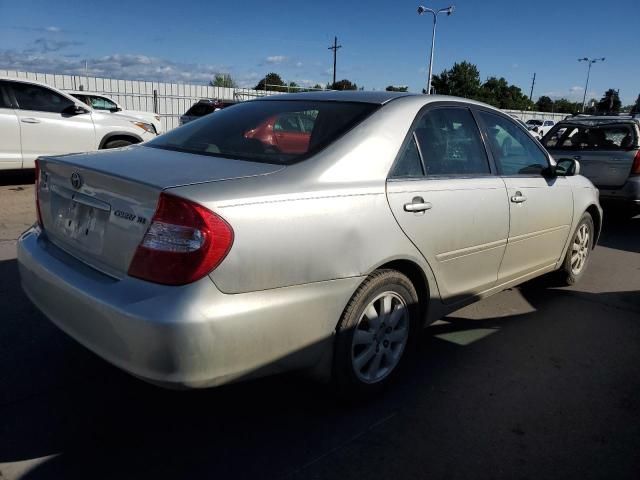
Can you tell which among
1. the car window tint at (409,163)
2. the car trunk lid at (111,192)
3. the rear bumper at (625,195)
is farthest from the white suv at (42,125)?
the rear bumper at (625,195)

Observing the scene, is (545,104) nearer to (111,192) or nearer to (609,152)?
(609,152)

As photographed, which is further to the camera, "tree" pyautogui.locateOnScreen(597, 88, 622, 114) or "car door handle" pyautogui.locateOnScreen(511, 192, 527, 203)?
"tree" pyautogui.locateOnScreen(597, 88, 622, 114)

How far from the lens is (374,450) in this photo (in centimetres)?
242

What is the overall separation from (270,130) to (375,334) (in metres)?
1.31

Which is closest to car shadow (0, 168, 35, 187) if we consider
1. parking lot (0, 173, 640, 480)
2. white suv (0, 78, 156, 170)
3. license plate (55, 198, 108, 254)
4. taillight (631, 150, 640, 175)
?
white suv (0, 78, 156, 170)

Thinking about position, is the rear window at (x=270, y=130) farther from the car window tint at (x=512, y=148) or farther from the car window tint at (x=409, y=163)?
the car window tint at (x=512, y=148)

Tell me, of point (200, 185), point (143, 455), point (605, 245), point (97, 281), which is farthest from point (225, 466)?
point (605, 245)

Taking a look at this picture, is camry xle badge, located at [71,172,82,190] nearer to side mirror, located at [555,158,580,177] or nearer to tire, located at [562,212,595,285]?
side mirror, located at [555,158,580,177]

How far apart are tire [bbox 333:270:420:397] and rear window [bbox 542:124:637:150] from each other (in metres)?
6.16

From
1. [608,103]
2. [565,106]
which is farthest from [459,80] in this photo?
[608,103]

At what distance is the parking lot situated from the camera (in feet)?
7.55

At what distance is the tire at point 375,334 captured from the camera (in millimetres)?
2523

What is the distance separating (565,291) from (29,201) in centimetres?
694

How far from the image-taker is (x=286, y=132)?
309cm
